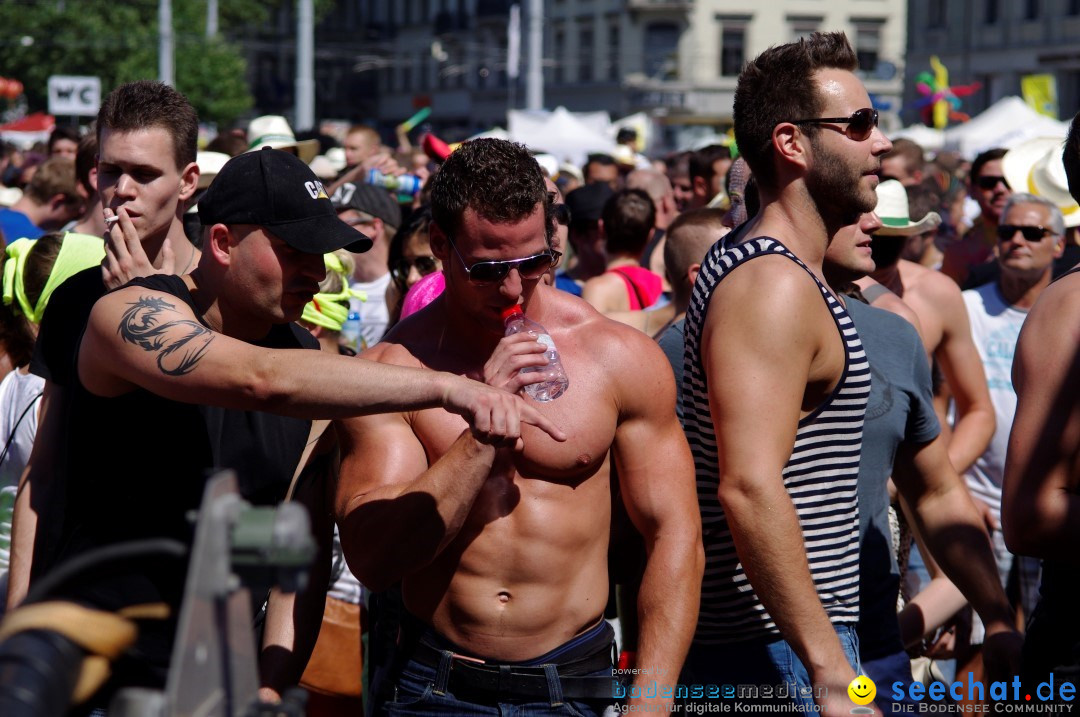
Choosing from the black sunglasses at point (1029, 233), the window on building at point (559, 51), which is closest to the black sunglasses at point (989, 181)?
the black sunglasses at point (1029, 233)

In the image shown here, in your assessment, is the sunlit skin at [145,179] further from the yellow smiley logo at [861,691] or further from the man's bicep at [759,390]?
the yellow smiley logo at [861,691]

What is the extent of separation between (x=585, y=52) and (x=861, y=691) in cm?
6347

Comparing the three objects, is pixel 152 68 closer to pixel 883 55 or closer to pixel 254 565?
pixel 883 55

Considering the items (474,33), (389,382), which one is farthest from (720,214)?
(474,33)

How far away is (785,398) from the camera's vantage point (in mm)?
2967

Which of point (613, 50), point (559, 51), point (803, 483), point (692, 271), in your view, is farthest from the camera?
point (559, 51)

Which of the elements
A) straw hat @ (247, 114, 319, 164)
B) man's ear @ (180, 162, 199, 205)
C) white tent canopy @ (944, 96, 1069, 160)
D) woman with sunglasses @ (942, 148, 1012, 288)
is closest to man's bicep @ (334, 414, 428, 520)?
man's ear @ (180, 162, 199, 205)

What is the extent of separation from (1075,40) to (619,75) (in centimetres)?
2292

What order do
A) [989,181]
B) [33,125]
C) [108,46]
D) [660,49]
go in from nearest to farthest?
[989,181]
[33,125]
[108,46]
[660,49]

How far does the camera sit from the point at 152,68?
4603cm

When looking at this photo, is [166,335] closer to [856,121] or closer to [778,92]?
[778,92]

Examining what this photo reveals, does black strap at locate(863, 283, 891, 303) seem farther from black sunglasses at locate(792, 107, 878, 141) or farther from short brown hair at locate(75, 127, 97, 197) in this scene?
short brown hair at locate(75, 127, 97, 197)

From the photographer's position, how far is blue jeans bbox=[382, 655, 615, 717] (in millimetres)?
2916

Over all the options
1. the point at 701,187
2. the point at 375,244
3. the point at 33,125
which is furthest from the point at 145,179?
the point at 33,125
